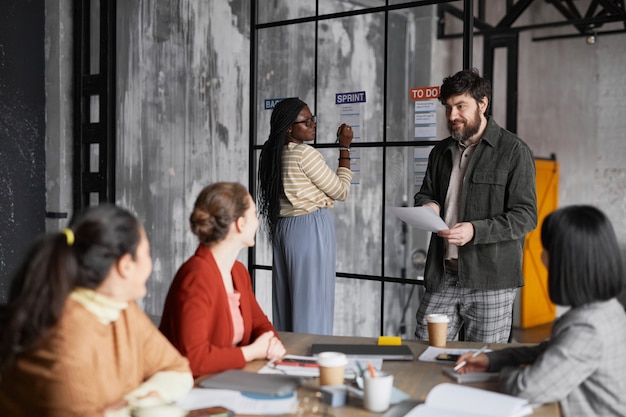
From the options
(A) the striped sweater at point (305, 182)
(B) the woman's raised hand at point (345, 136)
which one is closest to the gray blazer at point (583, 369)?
(A) the striped sweater at point (305, 182)

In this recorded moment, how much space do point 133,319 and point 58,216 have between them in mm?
3646

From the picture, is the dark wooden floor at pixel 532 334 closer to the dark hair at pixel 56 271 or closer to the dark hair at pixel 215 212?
the dark hair at pixel 215 212

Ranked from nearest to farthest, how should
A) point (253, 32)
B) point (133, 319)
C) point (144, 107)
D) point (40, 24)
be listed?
point (133, 319), point (253, 32), point (40, 24), point (144, 107)

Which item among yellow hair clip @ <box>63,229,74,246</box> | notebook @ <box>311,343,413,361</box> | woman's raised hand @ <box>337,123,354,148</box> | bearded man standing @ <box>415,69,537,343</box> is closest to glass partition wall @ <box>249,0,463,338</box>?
woman's raised hand @ <box>337,123,354,148</box>

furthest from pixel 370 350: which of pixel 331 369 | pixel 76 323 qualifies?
pixel 76 323

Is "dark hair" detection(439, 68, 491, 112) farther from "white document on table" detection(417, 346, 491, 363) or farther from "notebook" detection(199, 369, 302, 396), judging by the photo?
"notebook" detection(199, 369, 302, 396)

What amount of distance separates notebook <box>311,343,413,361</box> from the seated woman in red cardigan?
136 mm

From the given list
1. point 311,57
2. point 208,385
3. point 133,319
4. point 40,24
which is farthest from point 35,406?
point 40,24

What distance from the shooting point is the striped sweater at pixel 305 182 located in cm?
373

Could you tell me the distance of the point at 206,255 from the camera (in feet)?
7.41

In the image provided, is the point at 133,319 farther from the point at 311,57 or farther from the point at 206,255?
the point at 311,57

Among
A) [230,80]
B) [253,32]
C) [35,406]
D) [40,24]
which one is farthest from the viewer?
[230,80]

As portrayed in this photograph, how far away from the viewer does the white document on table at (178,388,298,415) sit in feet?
5.50

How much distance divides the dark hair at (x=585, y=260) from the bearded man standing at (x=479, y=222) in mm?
1166
